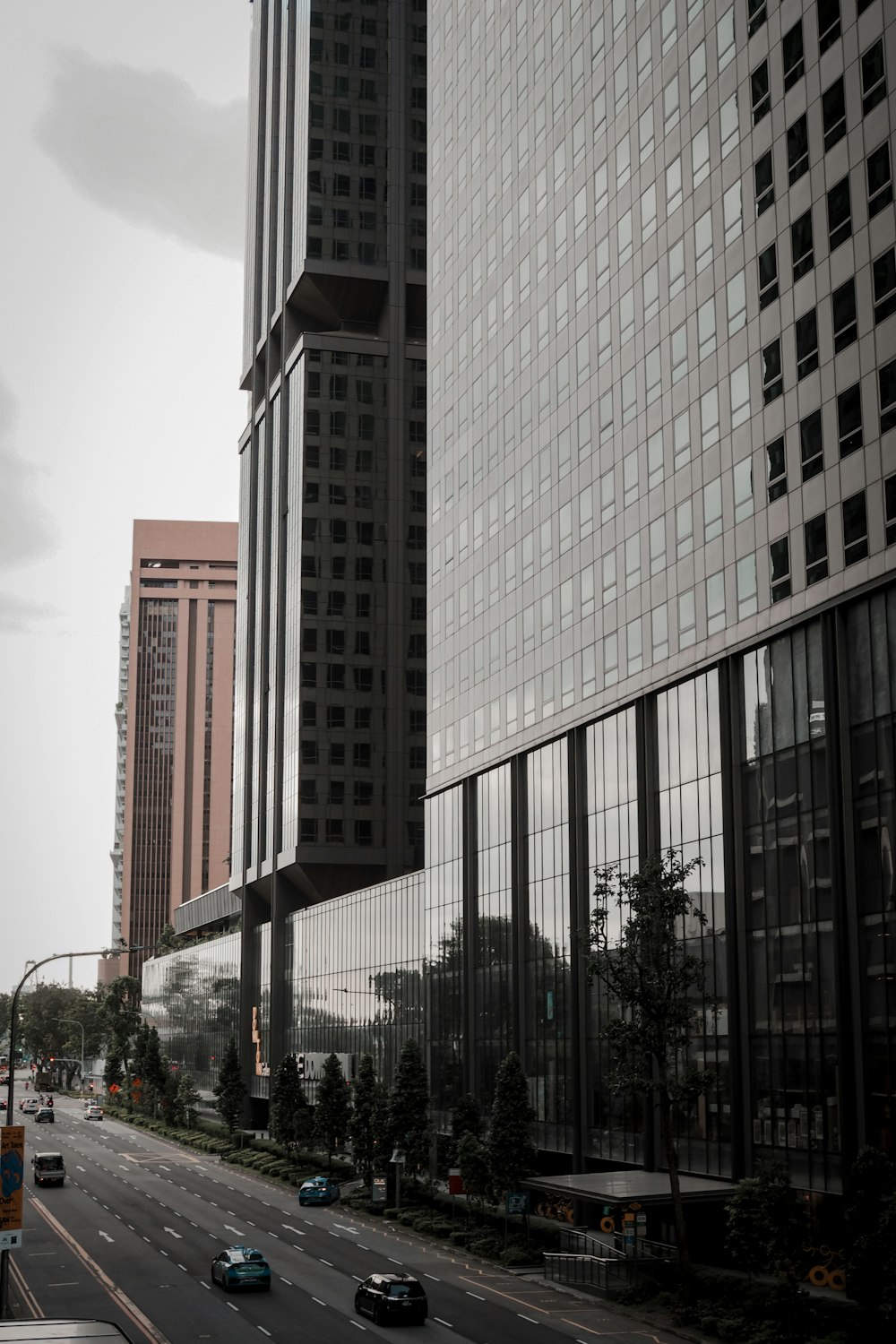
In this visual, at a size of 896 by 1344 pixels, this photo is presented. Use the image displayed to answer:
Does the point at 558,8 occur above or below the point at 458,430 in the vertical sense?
above

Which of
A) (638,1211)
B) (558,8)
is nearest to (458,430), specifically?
(558,8)

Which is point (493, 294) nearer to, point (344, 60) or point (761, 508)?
point (761, 508)

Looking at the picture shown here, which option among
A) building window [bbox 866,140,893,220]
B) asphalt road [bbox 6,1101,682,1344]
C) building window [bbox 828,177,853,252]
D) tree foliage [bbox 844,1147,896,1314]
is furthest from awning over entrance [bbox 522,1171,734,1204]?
building window [bbox 866,140,893,220]

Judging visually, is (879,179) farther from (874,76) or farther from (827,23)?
(827,23)

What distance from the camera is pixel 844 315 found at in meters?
51.3

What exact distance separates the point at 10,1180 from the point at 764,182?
44.0 m

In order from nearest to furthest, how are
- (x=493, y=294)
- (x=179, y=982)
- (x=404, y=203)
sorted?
1. (x=493, y=294)
2. (x=404, y=203)
3. (x=179, y=982)

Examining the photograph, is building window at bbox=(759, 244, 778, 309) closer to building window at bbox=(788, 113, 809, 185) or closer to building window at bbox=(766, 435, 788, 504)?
building window at bbox=(788, 113, 809, 185)

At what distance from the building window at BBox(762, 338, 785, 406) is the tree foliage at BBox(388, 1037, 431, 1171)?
140ft

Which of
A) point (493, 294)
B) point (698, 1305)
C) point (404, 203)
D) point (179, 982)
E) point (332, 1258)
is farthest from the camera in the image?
point (179, 982)

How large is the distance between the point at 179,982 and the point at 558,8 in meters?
129

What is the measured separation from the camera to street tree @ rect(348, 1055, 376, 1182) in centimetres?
8431

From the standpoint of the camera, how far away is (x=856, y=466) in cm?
5009

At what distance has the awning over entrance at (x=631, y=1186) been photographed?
5297 centimetres
